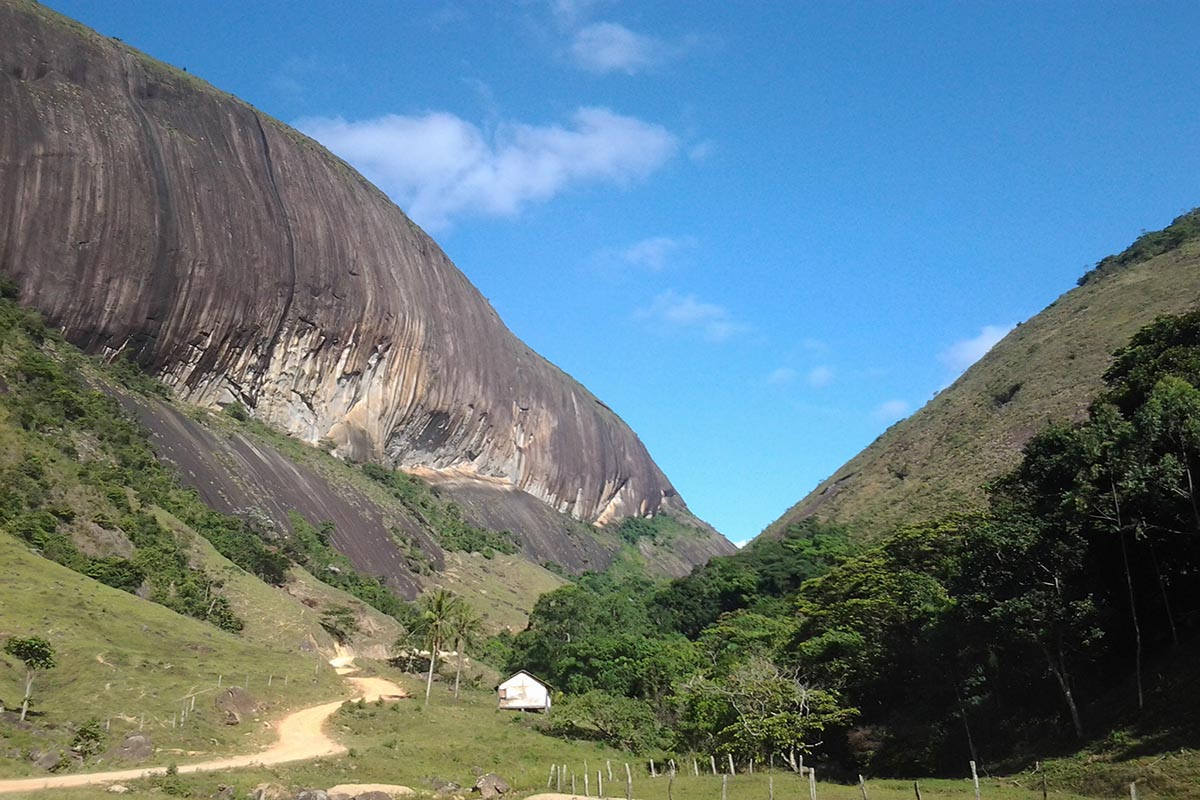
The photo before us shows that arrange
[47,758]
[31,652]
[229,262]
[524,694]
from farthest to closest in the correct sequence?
[229,262] < [524,694] < [31,652] < [47,758]

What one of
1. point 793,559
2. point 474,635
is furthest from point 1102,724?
point 474,635

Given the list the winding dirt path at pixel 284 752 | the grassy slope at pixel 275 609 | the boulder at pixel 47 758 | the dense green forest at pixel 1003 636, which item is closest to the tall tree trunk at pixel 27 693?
the boulder at pixel 47 758

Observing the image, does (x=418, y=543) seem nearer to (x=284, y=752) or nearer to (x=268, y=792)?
(x=284, y=752)

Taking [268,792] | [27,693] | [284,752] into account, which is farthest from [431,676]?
[268,792]

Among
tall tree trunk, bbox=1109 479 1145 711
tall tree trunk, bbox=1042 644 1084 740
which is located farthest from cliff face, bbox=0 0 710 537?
tall tree trunk, bbox=1109 479 1145 711

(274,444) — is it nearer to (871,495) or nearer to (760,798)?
(871,495)
